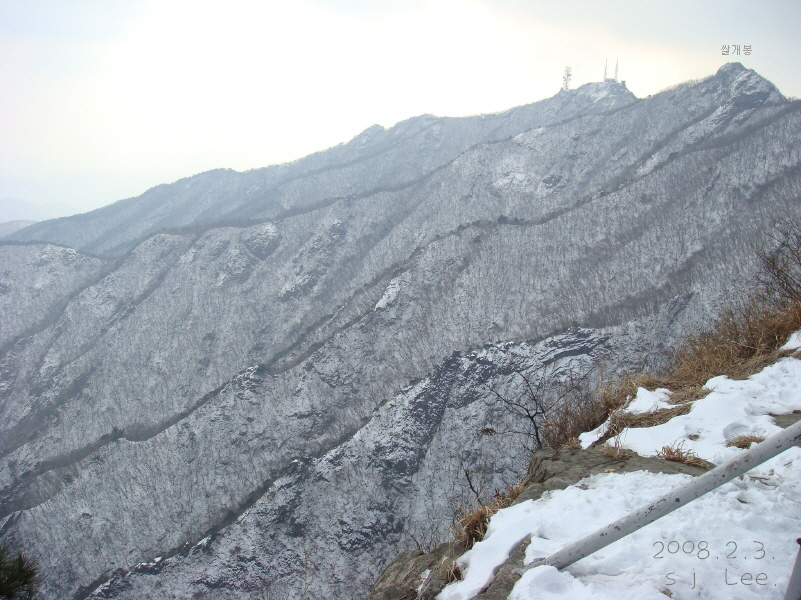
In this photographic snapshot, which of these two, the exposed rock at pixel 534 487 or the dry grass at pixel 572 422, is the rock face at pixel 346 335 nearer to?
the dry grass at pixel 572 422

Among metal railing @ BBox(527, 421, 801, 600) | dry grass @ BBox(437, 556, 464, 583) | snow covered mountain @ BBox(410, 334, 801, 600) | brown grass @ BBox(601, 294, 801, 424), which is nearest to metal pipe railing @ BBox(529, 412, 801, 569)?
metal railing @ BBox(527, 421, 801, 600)

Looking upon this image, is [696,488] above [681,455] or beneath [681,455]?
above

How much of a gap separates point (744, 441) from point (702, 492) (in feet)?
7.53

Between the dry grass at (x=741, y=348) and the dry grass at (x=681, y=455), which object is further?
the dry grass at (x=741, y=348)

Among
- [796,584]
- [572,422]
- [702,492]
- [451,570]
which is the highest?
[702,492]

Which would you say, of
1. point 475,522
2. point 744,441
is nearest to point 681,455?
point 744,441

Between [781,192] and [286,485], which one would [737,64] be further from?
[286,485]

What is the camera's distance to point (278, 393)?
60.8m

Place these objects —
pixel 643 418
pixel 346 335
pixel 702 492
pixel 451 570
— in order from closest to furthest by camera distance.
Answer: pixel 702 492 < pixel 451 570 < pixel 643 418 < pixel 346 335

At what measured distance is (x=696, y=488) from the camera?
7.25ft

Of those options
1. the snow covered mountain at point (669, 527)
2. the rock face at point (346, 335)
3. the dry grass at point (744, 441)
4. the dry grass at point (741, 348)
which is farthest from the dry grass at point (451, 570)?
the rock face at point (346, 335)

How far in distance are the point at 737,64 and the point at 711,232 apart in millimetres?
49234

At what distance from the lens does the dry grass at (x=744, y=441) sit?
12.5ft

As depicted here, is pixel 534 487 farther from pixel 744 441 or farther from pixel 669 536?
pixel 744 441
